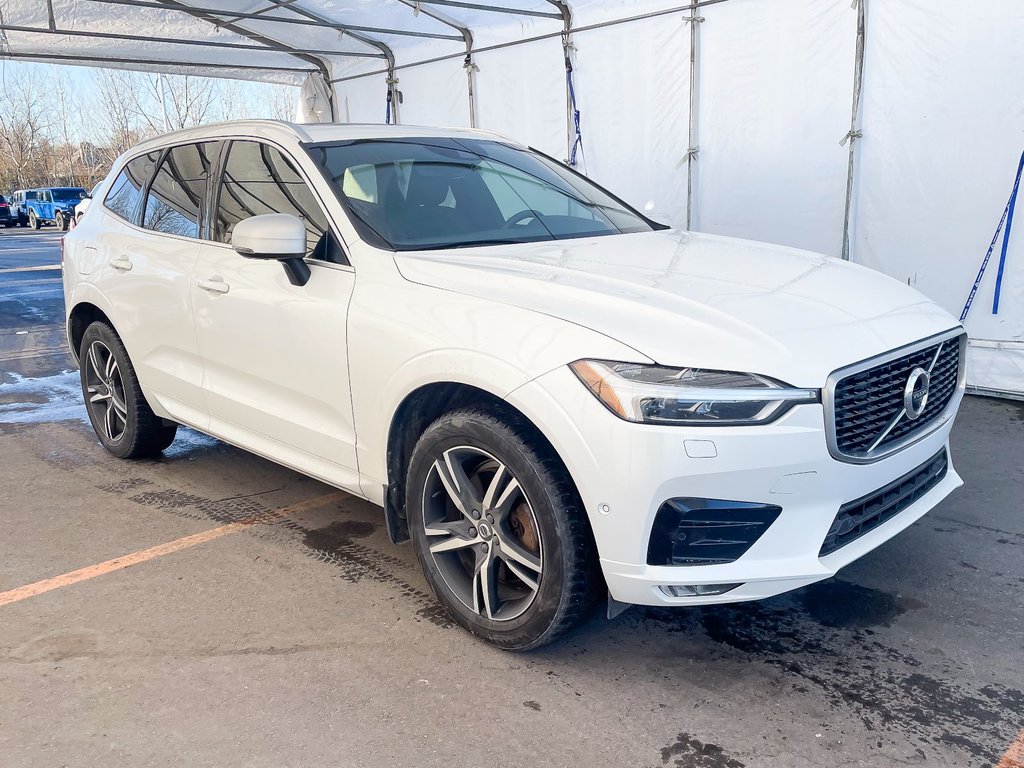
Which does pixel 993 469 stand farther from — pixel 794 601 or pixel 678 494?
pixel 678 494

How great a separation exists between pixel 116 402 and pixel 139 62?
8.37 metres

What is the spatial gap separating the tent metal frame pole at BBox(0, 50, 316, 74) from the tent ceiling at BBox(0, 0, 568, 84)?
13 mm

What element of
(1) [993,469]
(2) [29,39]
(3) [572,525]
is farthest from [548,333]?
(2) [29,39]

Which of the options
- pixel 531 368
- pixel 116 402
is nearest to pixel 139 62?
pixel 116 402

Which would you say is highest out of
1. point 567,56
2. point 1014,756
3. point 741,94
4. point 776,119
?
point 567,56

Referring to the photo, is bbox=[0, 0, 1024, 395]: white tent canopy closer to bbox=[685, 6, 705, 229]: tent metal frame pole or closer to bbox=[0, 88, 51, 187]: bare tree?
bbox=[685, 6, 705, 229]: tent metal frame pole

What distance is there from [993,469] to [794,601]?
206 cm

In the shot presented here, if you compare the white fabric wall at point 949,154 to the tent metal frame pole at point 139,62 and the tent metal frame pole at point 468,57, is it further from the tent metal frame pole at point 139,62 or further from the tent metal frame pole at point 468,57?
the tent metal frame pole at point 139,62

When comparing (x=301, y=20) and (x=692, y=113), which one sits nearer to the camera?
(x=692, y=113)

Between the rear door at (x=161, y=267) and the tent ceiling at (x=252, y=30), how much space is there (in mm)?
4503

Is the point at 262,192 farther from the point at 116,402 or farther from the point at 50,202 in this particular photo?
the point at 50,202

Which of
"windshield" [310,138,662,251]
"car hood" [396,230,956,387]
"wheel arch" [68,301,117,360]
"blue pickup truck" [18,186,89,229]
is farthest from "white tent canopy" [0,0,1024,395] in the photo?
"blue pickup truck" [18,186,89,229]

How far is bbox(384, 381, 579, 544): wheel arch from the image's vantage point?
2.73m

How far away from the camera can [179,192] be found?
14.2 feet
